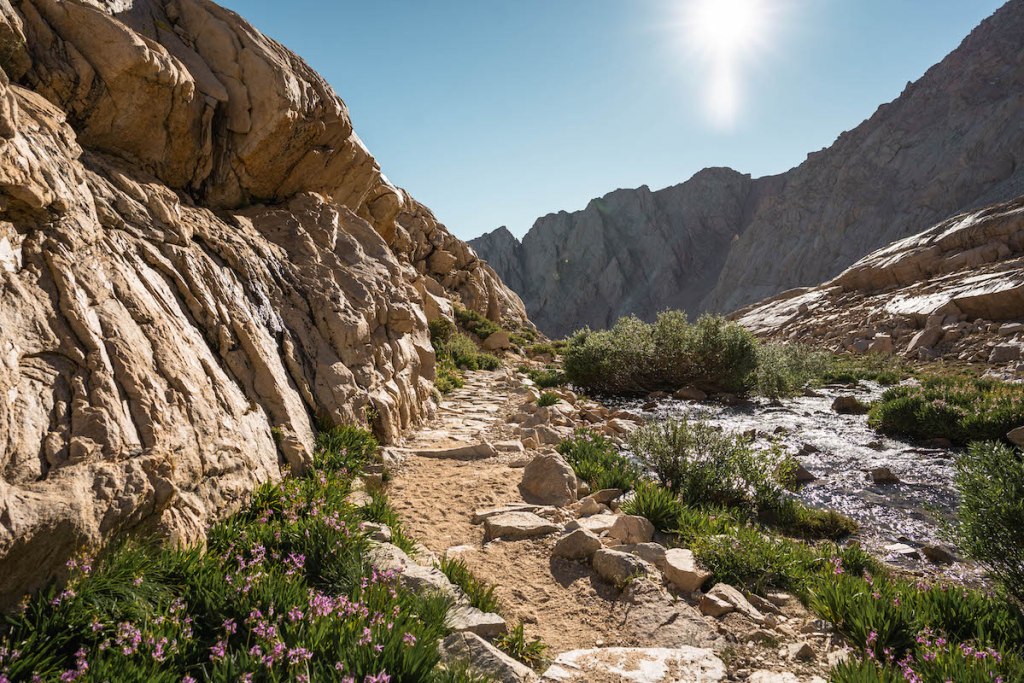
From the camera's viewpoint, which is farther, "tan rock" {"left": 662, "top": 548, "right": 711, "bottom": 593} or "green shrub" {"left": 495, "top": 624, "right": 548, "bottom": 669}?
"tan rock" {"left": 662, "top": 548, "right": 711, "bottom": 593}

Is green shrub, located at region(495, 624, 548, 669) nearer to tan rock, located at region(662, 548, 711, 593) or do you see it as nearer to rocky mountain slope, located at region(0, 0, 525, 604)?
tan rock, located at region(662, 548, 711, 593)

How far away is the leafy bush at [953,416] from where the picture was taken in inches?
399

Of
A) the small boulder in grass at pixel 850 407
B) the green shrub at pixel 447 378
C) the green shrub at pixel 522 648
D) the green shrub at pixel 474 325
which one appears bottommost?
the small boulder in grass at pixel 850 407

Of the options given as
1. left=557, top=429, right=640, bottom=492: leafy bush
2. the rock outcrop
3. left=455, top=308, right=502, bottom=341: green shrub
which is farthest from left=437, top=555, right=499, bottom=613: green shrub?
the rock outcrop

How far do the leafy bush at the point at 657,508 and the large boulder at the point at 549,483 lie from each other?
913 millimetres

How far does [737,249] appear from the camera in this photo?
8100 centimetres

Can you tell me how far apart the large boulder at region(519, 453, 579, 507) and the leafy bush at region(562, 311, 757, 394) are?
973 cm

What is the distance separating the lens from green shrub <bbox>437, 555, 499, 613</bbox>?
4152 mm

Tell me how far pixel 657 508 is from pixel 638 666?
2526 millimetres

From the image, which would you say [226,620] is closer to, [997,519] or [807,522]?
[997,519]

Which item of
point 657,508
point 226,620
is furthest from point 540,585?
point 226,620

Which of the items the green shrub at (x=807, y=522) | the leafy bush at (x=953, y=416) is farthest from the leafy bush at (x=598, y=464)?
the leafy bush at (x=953, y=416)

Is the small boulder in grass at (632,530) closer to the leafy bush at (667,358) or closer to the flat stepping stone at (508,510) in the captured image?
the flat stepping stone at (508,510)

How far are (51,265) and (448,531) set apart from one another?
15.1 ft
